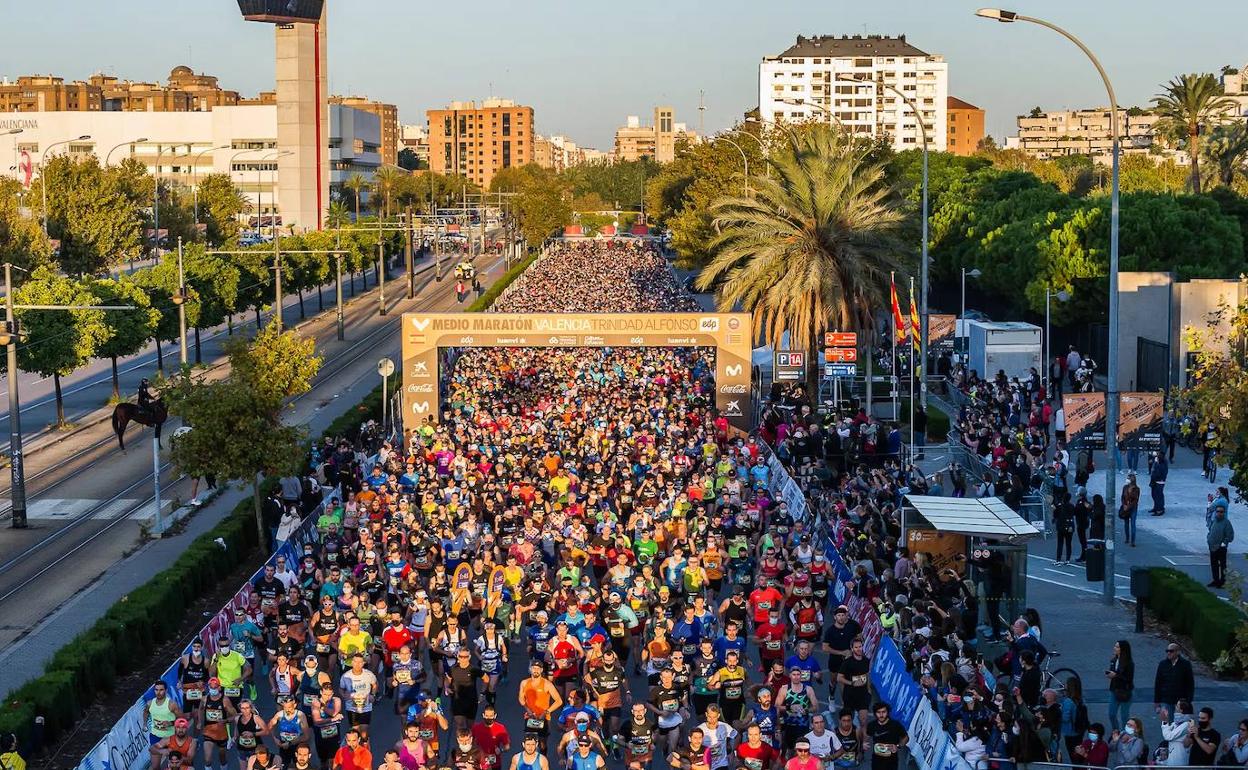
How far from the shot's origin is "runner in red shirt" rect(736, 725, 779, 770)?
13398mm

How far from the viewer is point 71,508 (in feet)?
107

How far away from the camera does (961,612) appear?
17.9 m

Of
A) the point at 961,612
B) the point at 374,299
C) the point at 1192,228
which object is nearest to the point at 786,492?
the point at 961,612

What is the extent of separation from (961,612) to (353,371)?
43453mm

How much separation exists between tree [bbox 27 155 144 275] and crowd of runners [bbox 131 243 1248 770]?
53.6m

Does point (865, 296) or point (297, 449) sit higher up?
point (865, 296)

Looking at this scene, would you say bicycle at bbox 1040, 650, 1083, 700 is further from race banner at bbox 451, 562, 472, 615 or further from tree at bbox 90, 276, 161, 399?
tree at bbox 90, 276, 161, 399

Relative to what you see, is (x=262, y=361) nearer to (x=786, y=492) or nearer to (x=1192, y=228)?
(x=786, y=492)

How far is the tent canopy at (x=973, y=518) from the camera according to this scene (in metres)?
19.7

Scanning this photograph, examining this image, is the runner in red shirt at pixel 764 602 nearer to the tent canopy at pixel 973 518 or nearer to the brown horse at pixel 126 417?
the tent canopy at pixel 973 518

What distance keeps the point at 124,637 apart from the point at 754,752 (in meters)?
10.3

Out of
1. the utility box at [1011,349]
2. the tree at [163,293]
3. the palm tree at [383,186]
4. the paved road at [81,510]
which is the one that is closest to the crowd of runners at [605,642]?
the paved road at [81,510]

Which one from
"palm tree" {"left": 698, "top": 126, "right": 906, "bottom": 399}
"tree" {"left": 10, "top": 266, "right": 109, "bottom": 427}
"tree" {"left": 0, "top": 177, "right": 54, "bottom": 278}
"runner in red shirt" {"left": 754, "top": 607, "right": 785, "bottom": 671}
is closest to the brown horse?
"tree" {"left": 10, "top": 266, "right": 109, "bottom": 427}

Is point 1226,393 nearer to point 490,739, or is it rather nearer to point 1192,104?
point 490,739
